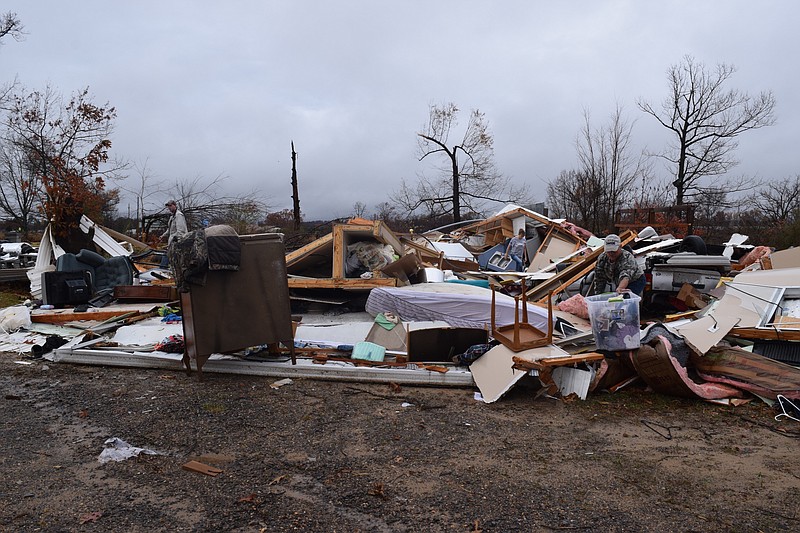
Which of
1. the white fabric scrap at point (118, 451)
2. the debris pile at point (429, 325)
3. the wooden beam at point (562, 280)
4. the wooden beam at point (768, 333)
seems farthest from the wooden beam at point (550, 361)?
the wooden beam at point (562, 280)

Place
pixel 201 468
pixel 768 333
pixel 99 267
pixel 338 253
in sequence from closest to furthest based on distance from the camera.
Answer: pixel 201 468
pixel 768 333
pixel 338 253
pixel 99 267

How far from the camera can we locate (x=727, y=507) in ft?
9.24

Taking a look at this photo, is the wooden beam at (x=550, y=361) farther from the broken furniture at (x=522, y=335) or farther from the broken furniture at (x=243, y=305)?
the broken furniture at (x=243, y=305)

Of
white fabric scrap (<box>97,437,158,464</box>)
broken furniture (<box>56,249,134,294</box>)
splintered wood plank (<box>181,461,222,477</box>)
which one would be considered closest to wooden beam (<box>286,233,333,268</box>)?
broken furniture (<box>56,249,134,294</box>)

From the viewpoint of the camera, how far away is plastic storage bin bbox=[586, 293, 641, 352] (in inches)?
186

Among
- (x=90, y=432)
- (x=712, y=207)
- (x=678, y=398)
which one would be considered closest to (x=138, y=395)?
(x=90, y=432)

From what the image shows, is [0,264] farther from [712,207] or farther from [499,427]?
[712,207]

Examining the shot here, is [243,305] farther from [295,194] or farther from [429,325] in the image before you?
[295,194]

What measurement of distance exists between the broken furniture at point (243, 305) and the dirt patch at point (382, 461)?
Answer: 0.40 metres

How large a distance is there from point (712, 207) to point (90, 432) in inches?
909

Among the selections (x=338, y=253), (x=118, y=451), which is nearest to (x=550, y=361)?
(x=118, y=451)

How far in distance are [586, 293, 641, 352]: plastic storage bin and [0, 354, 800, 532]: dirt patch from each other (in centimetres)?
44

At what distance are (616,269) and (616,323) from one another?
1.57 metres

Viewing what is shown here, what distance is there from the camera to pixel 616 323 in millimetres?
4754
